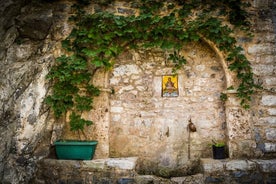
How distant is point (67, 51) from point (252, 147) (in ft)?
11.0

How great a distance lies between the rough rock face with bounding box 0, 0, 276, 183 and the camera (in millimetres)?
3639

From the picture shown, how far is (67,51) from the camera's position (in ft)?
13.3

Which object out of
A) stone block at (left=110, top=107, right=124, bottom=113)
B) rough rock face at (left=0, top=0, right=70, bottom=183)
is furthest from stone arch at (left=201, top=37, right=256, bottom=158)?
rough rock face at (left=0, top=0, right=70, bottom=183)

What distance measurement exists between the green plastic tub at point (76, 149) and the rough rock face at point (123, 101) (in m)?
0.27

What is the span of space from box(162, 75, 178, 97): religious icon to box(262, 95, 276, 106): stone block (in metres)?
1.39

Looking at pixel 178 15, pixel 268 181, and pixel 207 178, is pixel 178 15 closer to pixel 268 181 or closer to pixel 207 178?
pixel 207 178

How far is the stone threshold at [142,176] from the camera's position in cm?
346

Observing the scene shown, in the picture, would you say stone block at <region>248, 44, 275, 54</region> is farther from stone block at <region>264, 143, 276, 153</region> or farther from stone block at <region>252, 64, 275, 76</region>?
stone block at <region>264, 143, 276, 153</region>

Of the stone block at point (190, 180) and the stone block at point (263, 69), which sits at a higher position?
the stone block at point (263, 69)


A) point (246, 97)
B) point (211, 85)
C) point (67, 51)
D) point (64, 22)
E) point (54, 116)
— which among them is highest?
point (64, 22)

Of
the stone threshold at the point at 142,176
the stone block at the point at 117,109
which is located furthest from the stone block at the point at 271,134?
the stone block at the point at 117,109

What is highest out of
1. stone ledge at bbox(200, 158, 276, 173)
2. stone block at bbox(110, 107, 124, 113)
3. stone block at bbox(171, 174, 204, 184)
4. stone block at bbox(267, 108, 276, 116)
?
stone block at bbox(110, 107, 124, 113)

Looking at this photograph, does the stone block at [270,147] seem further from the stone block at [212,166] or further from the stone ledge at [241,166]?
the stone block at [212,166]

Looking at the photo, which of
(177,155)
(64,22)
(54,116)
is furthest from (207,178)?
(64,22)
